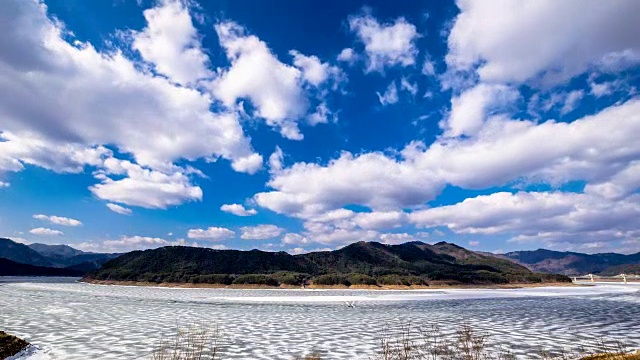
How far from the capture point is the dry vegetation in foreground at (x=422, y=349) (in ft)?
42.4

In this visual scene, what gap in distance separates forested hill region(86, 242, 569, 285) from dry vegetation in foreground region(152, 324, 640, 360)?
81929 mm

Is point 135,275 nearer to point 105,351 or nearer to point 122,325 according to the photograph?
point 122,325

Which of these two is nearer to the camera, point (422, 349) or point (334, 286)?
point (422, 349)

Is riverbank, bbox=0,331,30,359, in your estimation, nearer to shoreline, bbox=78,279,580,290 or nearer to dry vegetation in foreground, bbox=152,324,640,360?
dry vegetation in foreground, bbox=152,324,640,360

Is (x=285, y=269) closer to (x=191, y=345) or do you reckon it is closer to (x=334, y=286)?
(x=334, y=286)

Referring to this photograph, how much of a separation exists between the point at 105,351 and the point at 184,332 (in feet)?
17.8

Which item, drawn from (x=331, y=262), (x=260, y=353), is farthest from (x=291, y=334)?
(x=331, y=262)

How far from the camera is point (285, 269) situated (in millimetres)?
157875

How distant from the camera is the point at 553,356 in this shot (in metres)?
13.4

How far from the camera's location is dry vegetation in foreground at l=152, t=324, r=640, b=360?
12.9m

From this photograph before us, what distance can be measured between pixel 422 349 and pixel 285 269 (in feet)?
483

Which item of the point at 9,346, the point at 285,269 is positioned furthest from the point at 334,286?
the point at 9,346

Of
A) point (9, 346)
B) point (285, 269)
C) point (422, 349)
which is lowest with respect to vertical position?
point (422, 349)

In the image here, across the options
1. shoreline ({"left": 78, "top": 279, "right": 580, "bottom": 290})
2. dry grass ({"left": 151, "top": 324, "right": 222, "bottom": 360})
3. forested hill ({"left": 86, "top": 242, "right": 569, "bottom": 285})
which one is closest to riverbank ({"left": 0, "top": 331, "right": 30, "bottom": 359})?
dry grass ({"left": 151, "top": 324, "right": 222, "bottom": 360})
